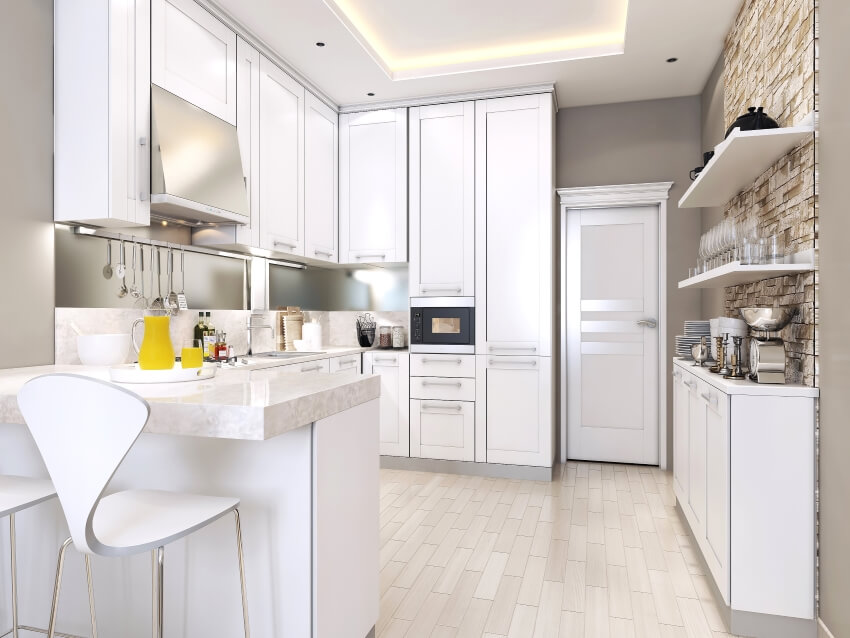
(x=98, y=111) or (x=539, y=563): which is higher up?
(x=98, y=111)

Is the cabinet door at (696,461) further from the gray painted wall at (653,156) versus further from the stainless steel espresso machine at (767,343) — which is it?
the gray painted wall at (653,156)

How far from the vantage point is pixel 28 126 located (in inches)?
96.6

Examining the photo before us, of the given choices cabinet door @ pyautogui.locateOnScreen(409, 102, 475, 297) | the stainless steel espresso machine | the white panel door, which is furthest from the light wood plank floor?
cabinet door @ pyautogui.locateOnScreen(409, 102, 475, 297)

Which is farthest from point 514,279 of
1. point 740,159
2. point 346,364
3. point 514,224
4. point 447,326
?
point 740,159

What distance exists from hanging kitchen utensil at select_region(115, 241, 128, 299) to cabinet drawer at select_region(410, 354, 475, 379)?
2.11 m

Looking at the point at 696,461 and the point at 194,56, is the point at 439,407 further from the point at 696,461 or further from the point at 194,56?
A: the point at 194,56

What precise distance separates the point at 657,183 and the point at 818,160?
2.40 m

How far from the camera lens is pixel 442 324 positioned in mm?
4355

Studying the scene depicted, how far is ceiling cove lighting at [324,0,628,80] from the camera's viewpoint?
12.1ft

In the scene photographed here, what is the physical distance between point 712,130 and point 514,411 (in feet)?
7.74

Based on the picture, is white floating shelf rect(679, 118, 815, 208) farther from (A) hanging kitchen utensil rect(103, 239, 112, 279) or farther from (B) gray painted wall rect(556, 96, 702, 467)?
(A) hanging kitchen utensil rect(103, 239, 112, 279)

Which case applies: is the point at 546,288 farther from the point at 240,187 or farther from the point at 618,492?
the point at 240,187

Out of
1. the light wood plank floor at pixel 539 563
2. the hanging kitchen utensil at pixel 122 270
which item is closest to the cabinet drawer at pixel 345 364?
the light wood plank floor at pixel 539 563

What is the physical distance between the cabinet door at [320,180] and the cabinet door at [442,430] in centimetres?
138
